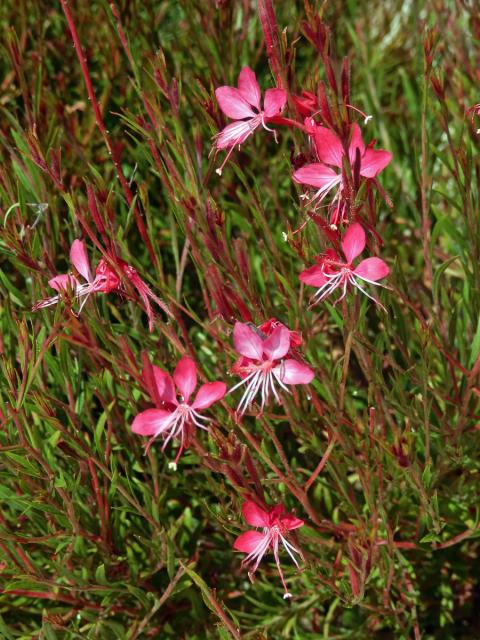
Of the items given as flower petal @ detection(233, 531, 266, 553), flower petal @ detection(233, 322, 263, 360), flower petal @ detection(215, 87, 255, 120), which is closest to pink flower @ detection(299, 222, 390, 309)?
flower petal @ detection(233, 322, 263, 360)

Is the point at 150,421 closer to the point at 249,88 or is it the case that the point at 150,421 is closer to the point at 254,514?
the point at 254,514

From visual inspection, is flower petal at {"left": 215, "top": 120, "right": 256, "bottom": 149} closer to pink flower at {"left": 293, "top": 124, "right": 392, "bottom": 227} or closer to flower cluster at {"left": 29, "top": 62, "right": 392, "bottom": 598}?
flower cluster at {"left": 29, "top": 62, "right": 392, "bottom": 598}

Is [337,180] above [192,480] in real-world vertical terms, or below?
above

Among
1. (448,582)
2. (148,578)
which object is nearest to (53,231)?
(148,578)

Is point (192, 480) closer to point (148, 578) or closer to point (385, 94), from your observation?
point (148, 578)

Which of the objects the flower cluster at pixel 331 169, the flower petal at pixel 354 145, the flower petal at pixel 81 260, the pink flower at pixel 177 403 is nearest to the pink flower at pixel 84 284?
the flower petal at pixel 81 260

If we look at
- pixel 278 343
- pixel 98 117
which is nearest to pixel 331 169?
pixel 278 343
